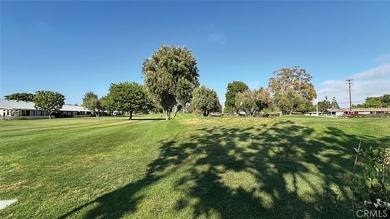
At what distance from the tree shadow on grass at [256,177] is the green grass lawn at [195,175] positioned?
0.02 m

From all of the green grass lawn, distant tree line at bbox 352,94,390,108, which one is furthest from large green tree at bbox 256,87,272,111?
distant tree line at bbox 352,94,390,108

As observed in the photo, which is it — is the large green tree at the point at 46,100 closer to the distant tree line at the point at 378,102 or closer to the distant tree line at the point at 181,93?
the distant tree line at the point at 181,93

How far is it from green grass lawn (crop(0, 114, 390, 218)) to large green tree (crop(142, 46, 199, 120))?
1544 centimetres

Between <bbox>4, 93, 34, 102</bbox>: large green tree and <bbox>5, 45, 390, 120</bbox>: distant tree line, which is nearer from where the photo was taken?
<bbox>5, 45, 390, 120</bbox>: distant tree line

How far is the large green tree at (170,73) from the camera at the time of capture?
82.6 feet

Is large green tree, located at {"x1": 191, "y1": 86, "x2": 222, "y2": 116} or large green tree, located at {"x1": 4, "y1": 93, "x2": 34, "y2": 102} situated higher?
large green tree, located at {"x1": 4, "y1": 93, "x2": 34, "y2": 102}

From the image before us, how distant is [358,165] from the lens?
5.64 meters

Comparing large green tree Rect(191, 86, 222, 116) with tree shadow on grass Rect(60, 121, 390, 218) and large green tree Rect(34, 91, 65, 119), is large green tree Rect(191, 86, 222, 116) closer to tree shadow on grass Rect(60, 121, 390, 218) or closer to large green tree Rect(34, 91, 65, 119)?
large green tree Rect(34, 91, 65, 119)

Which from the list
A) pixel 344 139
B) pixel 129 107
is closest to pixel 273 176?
pixel 344 139

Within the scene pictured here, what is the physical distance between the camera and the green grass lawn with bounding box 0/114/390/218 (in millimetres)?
4145

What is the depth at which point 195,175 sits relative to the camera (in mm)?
5789

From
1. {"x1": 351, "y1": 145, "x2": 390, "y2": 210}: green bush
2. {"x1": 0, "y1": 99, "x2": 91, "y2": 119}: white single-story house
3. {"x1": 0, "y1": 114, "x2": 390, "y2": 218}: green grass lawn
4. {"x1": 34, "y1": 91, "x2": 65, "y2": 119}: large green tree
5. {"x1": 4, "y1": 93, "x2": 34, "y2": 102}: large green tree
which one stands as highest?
{"x1": 4, "y1": 93, "x2": 34, "y2": 102}: large green tree

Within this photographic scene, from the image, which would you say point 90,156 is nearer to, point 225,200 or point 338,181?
point 225,200

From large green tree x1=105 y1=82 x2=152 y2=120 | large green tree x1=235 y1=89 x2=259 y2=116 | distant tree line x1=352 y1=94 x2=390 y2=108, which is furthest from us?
distant tree line x1=352 y1=94 x2=390 y2=108
